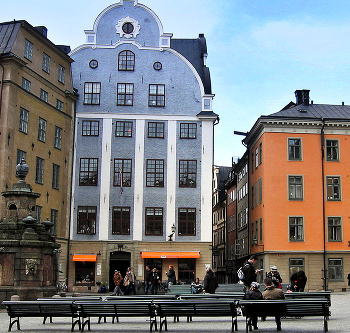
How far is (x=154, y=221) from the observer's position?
42906 mm

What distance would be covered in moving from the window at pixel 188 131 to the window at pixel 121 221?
6817 millimetres

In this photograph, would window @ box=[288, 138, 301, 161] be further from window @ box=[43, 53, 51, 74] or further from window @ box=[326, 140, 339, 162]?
window @ box=[43, 53, 51, 74]

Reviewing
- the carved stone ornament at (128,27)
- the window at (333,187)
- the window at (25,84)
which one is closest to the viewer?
the window at (25,84)

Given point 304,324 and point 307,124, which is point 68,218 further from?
point 304,324

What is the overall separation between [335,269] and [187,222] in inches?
447

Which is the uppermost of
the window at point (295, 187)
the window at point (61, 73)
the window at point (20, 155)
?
the window at point (61, 73)

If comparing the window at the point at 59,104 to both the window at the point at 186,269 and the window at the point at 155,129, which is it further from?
the window at the point at 186,269

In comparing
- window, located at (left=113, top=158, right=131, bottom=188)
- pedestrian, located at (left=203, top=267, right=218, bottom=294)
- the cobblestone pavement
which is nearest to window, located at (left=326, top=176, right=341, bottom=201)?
window, located at (left=113, top=158, right=131, bottom=188)

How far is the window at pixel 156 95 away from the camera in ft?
146

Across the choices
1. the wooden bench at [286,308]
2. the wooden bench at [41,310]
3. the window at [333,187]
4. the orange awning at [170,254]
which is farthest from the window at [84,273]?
the wooden bench at [286,308]

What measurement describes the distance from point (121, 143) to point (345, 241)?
18.0 m

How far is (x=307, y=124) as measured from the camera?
44781 mm

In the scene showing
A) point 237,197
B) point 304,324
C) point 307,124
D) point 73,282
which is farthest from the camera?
point 237,197

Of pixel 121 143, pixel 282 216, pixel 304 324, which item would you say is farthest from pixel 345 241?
pixel 304 324
